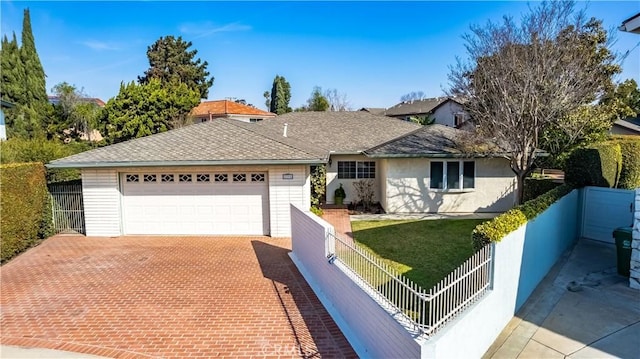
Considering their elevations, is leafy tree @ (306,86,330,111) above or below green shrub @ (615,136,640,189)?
above

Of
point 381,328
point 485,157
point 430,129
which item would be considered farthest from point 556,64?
point 381,328

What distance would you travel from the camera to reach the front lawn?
9547mm

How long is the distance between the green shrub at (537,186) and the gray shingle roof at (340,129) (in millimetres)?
7488

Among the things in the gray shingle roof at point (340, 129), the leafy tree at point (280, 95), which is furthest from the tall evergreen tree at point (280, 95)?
the gray shingle roof at point (340, 129)

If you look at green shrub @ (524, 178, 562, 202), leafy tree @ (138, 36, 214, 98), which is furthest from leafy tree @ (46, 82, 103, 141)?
green shrub @ (524, 178, 562, 202)

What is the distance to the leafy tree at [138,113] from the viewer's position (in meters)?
29.7

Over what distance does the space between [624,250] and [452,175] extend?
27.8 feet

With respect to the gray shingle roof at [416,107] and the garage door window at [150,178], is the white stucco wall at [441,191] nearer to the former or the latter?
the garage door window at [150,178]

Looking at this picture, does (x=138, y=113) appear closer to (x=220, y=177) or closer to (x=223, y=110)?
(x=223, y=110)

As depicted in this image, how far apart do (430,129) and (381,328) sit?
608 inches

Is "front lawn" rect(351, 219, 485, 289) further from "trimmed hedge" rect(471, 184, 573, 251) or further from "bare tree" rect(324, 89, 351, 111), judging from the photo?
"bare tree" rect(324, 89, 351, 111)

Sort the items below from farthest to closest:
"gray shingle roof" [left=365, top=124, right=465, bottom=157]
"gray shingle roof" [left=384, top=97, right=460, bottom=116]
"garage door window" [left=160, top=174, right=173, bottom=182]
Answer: "gray shingle roof" [left=384, top=97, right=460, bottom=116] → "gray shingle roof" [left=365, top=124, right=465, bottom=157] → "garage door window" [left=160, top=174, right=173, bottom=182]

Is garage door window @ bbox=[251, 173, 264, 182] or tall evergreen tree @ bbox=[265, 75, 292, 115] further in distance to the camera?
tall evergreen tree @ bbox=[265, 75, 292, 115]

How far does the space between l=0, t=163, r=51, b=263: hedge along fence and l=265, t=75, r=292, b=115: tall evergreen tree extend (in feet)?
161
